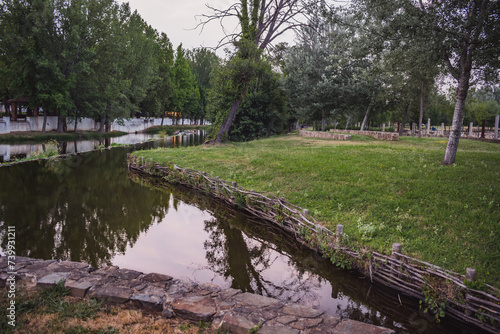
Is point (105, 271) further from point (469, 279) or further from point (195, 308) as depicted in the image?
point (469, 279)

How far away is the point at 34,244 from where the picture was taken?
7766 mm

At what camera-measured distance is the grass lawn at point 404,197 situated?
6.97m

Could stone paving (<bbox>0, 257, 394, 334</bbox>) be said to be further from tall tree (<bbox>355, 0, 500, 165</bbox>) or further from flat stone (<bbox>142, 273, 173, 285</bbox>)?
tall tree (<bbox>355, 0, 500, 165</bbox>)

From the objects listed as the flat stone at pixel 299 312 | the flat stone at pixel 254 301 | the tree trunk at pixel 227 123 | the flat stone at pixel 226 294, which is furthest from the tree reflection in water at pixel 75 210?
the tree trunk at pixel 227 123

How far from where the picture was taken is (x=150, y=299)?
470 cm

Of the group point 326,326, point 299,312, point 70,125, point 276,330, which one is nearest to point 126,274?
point 276,330

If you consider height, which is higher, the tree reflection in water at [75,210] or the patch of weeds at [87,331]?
the patch of weeds at [87,331]

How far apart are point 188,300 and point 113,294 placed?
45.8 inches

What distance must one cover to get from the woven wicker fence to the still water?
0.25m

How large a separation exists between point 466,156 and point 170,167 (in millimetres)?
14416

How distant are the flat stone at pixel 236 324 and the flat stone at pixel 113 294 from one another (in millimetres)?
1593

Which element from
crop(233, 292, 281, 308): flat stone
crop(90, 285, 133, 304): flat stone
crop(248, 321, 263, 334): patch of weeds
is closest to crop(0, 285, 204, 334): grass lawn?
crop(90, 285, 133, 304): flat stone

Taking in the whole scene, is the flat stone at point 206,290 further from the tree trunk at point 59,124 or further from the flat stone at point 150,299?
the tree trunk at point 59,124

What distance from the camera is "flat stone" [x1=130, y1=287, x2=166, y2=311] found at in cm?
462
